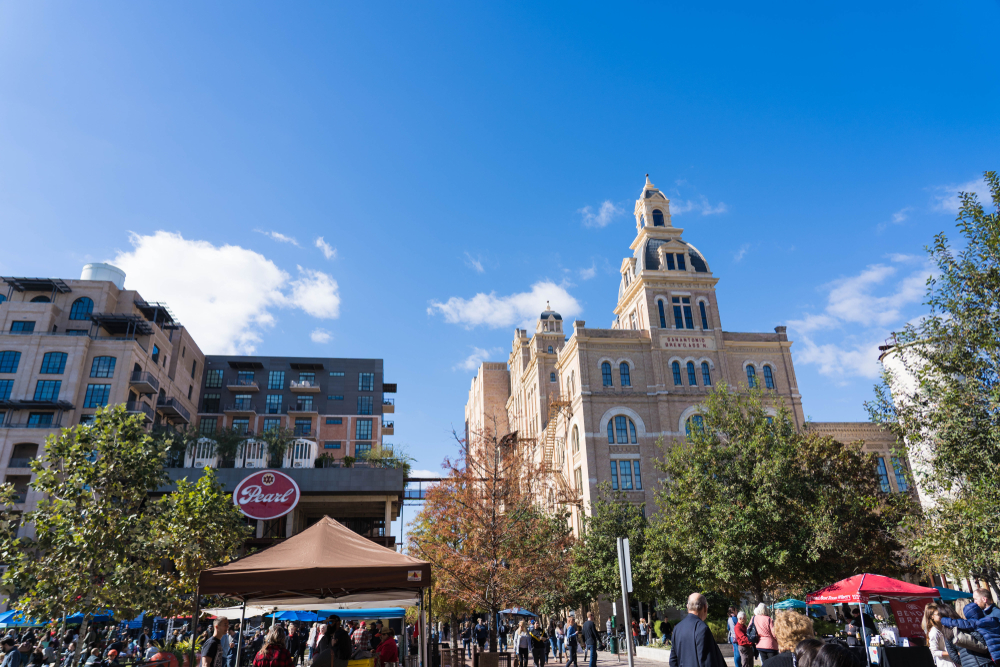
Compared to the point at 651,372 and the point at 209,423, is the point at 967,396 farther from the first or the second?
the point at 209,423

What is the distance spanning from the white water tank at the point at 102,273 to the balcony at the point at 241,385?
15714 mm

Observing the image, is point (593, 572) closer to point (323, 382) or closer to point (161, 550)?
point (161, 550)

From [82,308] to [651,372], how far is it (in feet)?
157

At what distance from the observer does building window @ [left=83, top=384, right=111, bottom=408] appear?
50.9 metres

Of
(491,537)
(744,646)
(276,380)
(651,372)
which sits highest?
(276,380)

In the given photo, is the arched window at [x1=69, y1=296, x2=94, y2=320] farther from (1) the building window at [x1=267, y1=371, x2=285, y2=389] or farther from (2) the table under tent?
(2) the table under tent

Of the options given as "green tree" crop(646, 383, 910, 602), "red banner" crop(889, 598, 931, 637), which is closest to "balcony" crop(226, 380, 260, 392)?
"green tree" crop(646, 383, 910, 602)

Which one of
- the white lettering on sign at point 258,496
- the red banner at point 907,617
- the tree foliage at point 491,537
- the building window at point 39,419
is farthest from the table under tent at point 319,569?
the building window at point 39,419

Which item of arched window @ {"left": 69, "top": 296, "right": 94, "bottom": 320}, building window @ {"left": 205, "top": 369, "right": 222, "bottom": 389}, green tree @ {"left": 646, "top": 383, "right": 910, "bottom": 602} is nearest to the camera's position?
green tree @ {"left": 646, "top": 383, "right": 910, "bottom": 602}

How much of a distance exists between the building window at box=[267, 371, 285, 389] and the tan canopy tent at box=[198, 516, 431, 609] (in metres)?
66.8

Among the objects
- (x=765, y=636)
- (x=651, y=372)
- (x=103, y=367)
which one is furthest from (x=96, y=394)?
(x=765, y=636)

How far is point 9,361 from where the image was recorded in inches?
2008

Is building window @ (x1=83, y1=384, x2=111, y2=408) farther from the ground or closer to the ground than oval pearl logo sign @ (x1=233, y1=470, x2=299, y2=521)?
farther from the ground

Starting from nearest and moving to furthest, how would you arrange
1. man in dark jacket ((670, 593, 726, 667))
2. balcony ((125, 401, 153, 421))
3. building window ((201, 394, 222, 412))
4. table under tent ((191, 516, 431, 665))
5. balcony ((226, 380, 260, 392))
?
man in dark jacket ((670, 593, 726, 667)), table under tent ((191, 516, 431, 665)), balcony ((125, 401, 153, 421)), building window ((201, 394, 222, 412)), balcony ((226, 380, 260, 392))
